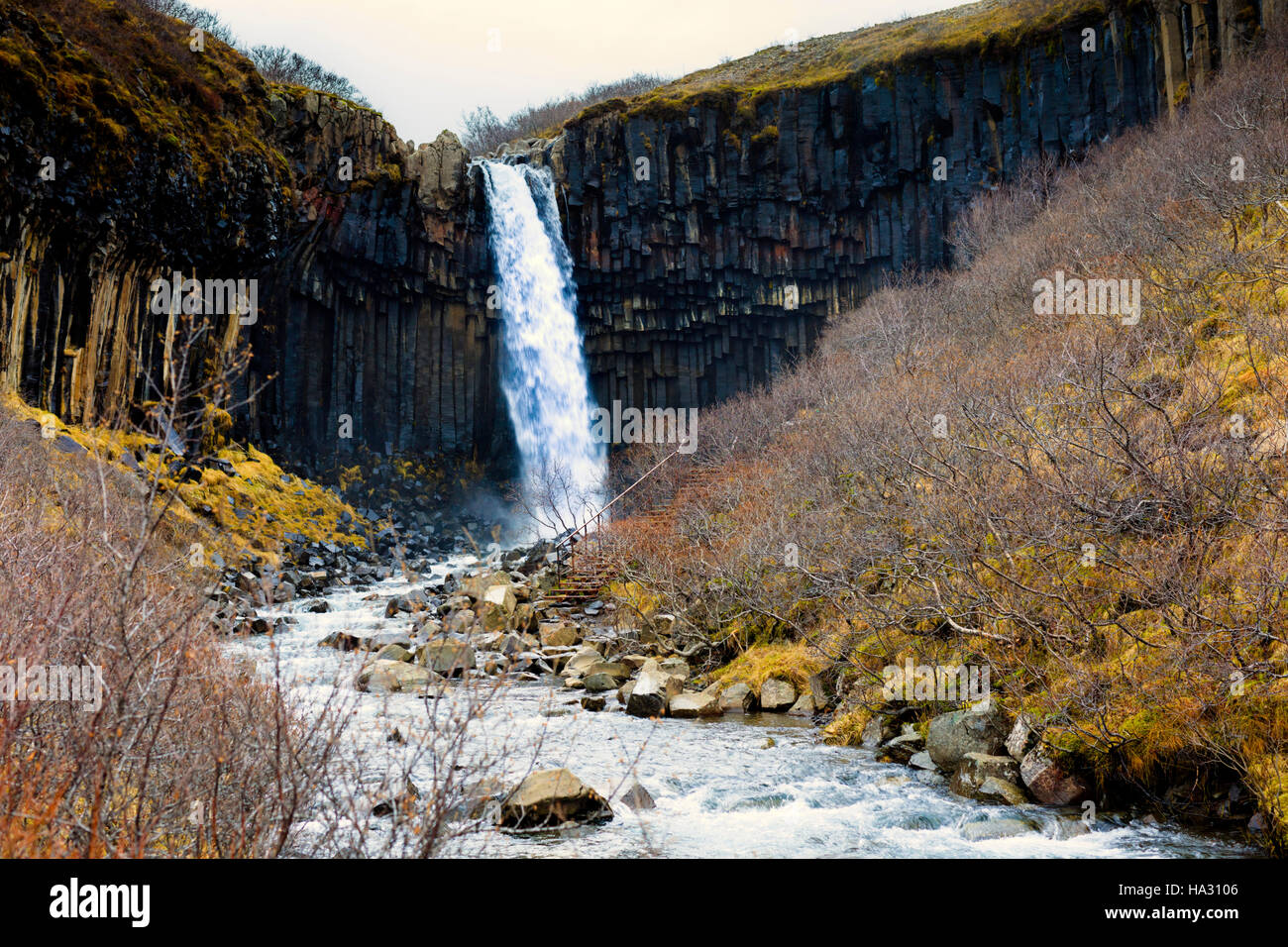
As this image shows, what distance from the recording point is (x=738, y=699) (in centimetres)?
1086

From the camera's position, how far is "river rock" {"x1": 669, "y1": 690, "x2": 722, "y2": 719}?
1052 centimetres

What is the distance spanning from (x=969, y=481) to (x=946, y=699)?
8.53 ft

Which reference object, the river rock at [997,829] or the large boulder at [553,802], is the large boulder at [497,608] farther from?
the river rock at [997,829]

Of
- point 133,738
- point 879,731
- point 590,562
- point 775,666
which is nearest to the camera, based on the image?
point 133,738

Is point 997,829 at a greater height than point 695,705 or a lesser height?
lesser

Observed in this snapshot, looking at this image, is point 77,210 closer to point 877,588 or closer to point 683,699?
point 683,699

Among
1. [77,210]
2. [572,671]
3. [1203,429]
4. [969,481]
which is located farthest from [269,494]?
[1203,429]

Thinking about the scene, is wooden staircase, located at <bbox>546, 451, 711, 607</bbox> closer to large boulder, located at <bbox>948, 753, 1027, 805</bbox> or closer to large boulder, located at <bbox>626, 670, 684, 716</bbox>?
large boulder, located at <bbox>626, 670, 684, 716</bbox>

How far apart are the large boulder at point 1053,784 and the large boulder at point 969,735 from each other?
1.93 ft

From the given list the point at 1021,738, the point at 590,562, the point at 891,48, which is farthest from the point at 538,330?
the point at 1021,738

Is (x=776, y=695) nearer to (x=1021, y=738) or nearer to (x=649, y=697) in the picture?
(x=649, y=697)

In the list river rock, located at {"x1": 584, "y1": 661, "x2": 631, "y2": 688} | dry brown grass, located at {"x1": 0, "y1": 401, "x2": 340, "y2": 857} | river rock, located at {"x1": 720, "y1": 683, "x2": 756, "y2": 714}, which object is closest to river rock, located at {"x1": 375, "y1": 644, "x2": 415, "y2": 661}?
river rock, located at {"x1": 584, "y1": 661, "x2": 631, "y2": 688}

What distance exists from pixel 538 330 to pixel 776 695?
27.2 meters

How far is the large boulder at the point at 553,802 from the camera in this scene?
6.38 meters
